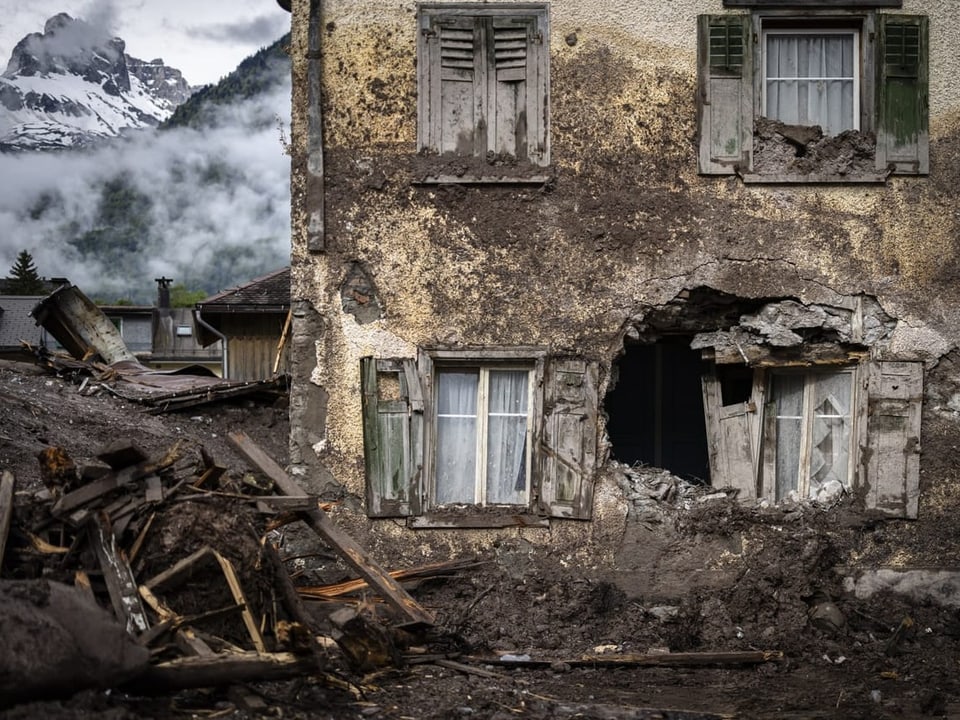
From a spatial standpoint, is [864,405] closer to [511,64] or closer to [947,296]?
[947,296]

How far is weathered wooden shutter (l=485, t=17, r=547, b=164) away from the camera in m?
9.71

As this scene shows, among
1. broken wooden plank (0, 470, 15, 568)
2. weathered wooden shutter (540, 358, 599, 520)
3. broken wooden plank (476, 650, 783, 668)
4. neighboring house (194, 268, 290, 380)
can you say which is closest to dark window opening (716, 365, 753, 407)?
weathered wooden shutter (540, 358, 599, 520)

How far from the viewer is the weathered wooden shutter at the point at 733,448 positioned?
9852mm

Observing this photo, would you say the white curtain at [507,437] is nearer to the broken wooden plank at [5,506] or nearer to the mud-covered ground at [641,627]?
the mud-covered ground at [641,627]

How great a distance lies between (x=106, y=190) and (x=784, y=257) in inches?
6032

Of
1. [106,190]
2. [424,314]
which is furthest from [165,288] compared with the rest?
[106,190]

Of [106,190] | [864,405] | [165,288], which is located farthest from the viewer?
[106,190]

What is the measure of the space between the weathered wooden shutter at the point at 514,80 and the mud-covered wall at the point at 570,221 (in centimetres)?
16

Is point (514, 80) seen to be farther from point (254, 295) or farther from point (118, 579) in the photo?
point (254, 295)

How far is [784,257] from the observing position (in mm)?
9742

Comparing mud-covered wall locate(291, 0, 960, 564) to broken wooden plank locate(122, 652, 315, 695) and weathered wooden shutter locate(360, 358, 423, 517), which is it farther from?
broken wooden plank locate(122, 652, 315, 695)

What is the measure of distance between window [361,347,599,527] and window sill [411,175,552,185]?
1.38m

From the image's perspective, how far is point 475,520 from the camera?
9656 millimetres

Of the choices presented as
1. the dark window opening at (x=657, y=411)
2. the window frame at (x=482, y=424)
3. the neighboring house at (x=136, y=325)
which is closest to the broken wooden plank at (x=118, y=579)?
the window frame at (x=482, y=424)
